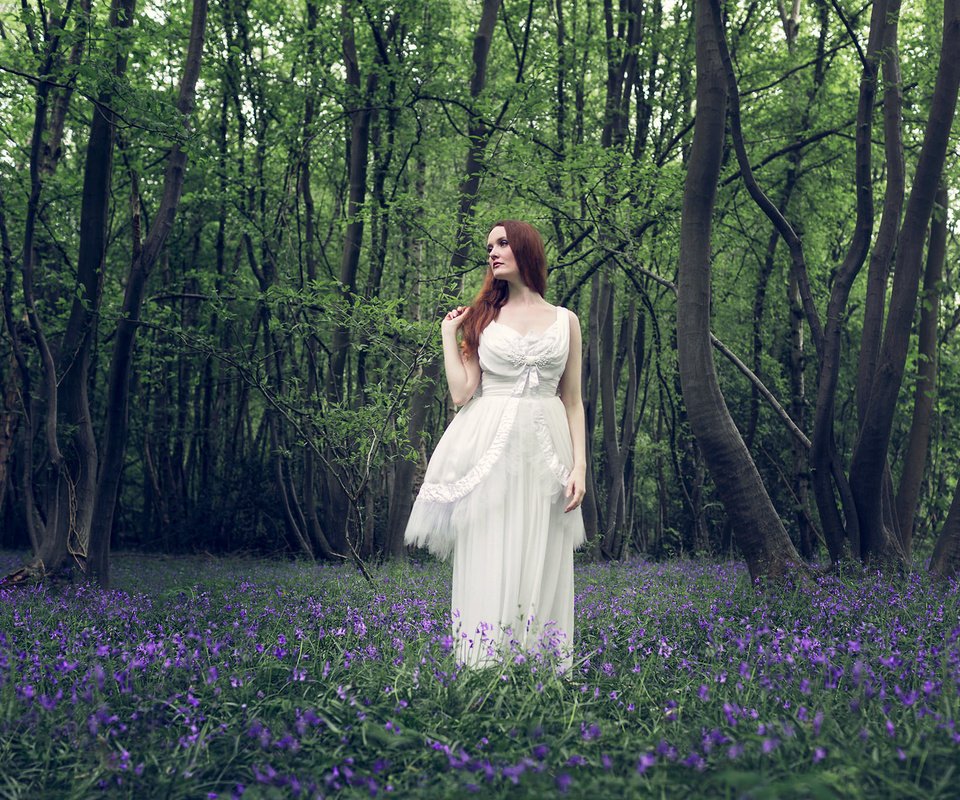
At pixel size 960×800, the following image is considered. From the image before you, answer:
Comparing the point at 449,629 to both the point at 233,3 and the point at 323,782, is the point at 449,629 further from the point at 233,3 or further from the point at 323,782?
the point at 233,3

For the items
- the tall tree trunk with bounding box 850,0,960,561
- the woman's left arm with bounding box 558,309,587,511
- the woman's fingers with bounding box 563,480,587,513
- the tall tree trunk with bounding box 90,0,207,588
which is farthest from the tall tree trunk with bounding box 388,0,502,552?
the woman's fingers with bounding box 563,480,587,513

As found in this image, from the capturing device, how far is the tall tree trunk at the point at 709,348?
6594 mm

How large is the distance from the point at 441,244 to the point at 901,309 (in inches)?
182

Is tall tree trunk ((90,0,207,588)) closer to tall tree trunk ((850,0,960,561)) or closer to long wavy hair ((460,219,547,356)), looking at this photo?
long wavy hair ((460,219,547,356))

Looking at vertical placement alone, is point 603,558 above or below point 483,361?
below

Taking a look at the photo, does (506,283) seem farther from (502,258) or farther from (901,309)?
(901,309)

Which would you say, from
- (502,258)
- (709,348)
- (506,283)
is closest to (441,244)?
(709,348)

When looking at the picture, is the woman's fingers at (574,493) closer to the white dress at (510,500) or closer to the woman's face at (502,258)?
the white dress at (510,500)

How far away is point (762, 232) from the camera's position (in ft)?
51.6

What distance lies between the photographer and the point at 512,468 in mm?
4375

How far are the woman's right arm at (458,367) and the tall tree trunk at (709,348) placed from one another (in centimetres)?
249

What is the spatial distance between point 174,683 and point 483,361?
6.83 feet

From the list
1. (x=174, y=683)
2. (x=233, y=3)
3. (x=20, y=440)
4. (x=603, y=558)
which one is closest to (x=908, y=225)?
(x=174, y=683)

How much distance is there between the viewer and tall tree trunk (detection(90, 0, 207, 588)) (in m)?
7.59
